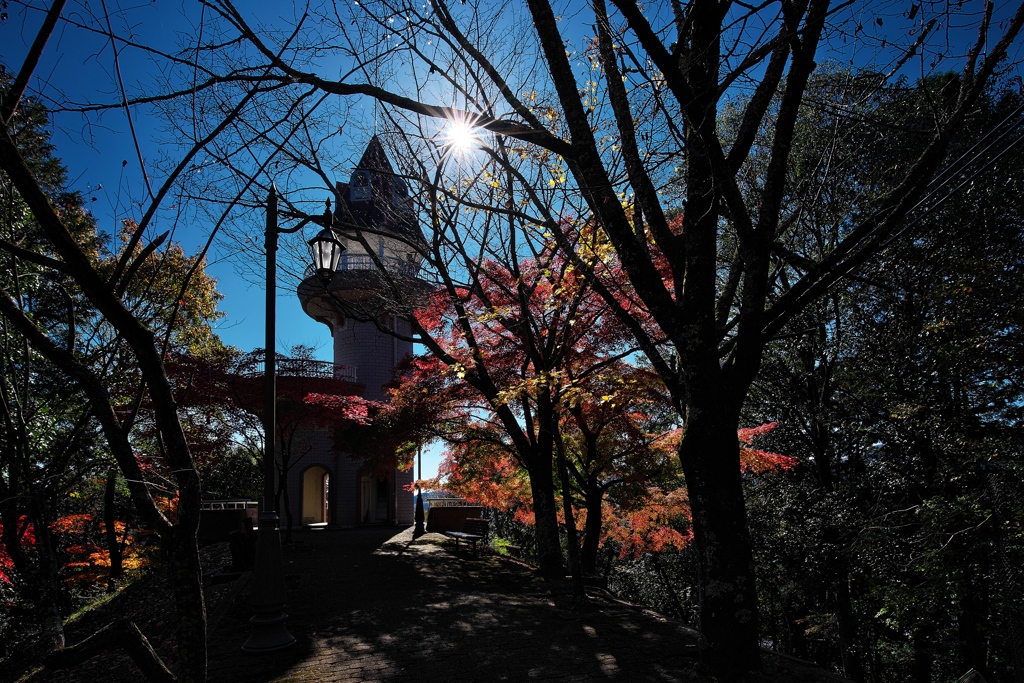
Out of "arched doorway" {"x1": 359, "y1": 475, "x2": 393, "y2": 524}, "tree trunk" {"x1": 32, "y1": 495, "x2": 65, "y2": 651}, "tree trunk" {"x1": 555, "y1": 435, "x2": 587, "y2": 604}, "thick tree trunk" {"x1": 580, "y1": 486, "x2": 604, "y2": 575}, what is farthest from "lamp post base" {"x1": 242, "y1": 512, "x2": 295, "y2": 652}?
"arched doorway" {"x1": 359, "y1": 475, "x2": 393, "y2": 524}

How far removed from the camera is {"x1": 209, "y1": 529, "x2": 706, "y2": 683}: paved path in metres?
5.68

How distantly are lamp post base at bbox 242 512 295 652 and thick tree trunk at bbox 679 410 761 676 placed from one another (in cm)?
447

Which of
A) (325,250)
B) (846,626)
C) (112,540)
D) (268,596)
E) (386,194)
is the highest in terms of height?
(386,194)

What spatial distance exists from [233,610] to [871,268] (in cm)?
1264

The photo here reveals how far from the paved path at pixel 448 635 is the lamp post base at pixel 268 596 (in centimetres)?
15

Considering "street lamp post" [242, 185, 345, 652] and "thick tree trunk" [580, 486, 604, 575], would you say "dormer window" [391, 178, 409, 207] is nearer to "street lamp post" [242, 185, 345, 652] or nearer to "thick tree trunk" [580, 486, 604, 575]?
"street lamp post" [242, 185, 345, 652]

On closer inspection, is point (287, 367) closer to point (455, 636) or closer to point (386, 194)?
point (386, 194)

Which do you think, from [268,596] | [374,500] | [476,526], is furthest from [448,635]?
[374,500]

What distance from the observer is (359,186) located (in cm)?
1039

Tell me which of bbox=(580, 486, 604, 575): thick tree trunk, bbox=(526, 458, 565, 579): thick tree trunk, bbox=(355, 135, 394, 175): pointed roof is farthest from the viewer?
bbox=(580, 486, 604, 575): thick tree trunk

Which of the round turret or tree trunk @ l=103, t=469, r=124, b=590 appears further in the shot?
tree trunk @ l=103, t=469, r=124, b=590

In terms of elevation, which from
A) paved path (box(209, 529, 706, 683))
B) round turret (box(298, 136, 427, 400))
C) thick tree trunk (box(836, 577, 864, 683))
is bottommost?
thick tree trunk (box(836, 577, 864, 683))

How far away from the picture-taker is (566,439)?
11.8m

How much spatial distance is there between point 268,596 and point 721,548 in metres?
4.87
